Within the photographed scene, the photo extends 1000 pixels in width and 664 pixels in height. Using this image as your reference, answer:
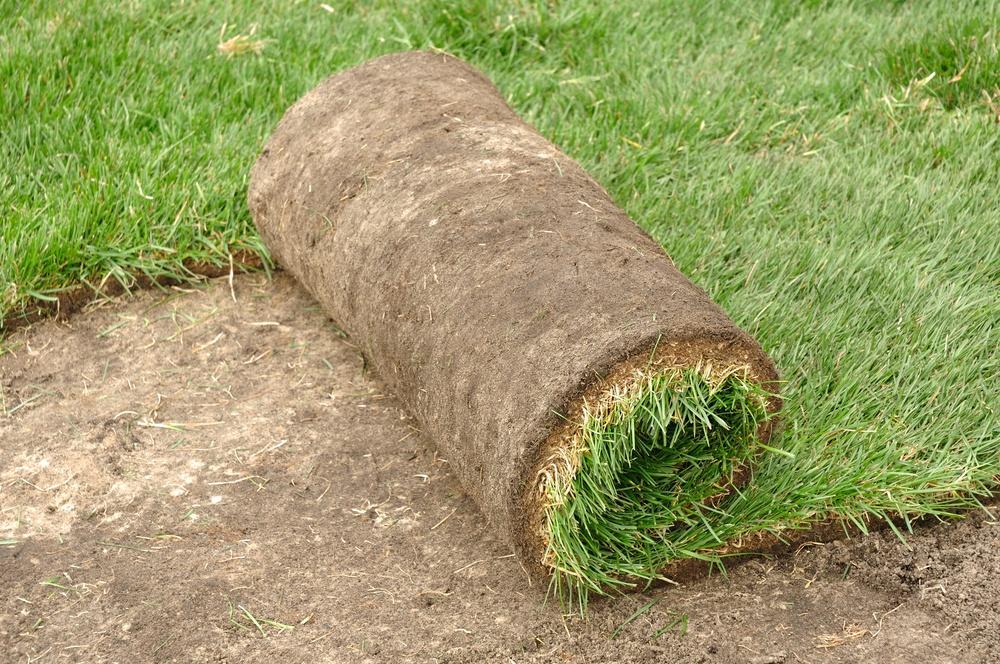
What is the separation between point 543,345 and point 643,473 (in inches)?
16.3

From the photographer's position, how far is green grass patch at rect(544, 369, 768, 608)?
2680mm

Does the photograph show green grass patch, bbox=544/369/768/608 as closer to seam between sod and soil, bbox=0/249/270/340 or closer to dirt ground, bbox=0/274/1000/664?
dirt ground, bbox=0/274/1000/664

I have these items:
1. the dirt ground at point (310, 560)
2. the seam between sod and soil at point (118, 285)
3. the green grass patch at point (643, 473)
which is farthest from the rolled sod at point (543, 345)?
the seam between sod and soil at point (118, 285)

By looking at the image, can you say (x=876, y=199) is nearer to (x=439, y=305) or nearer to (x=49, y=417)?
(x=439, y=305)

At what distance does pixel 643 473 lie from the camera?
286cm

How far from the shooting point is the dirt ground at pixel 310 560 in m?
2.77

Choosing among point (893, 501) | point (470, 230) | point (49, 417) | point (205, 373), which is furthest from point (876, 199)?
point (49, 417)

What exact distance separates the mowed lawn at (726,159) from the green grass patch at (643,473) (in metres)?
0.09

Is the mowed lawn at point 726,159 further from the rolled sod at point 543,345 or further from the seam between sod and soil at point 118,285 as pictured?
the rolled sod at point 543,345

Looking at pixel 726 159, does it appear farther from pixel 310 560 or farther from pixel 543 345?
pixel 310 560

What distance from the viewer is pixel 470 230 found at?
3.11 m

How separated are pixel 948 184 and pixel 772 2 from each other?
5.15 ft

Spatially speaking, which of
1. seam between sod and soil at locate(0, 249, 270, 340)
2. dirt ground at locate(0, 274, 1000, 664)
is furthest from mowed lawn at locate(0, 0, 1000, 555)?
dirt ground at locate(0, 274, 1000, 664)

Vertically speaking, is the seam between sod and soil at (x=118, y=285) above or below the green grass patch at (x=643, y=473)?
below
